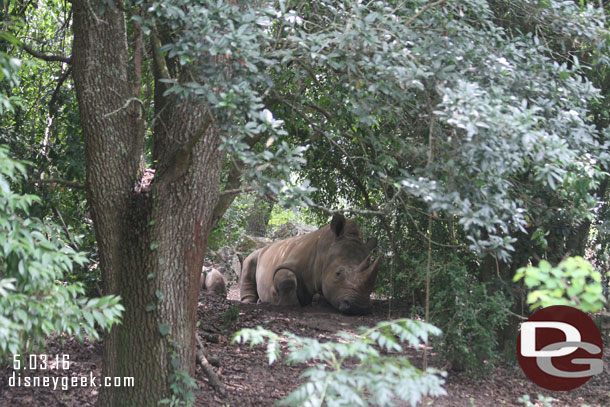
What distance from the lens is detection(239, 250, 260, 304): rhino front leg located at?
1302cm

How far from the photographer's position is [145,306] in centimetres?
514

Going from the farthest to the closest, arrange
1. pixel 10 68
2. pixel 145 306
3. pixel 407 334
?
pixel 145 306
pixel 10 68
pixel 407 334

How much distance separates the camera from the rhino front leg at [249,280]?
1302 centimetres

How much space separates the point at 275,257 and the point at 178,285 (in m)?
6.46

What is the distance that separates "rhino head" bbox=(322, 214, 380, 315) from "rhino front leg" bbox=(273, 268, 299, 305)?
613 millimetres

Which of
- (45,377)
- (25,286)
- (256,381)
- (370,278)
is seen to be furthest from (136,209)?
(370,278)

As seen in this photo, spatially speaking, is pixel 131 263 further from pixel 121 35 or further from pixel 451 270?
pixel 451 270

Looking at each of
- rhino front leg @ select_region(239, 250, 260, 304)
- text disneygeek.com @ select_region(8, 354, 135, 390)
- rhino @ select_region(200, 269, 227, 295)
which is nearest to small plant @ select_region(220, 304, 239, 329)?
text disneygeek.com @ select_region(8, 354, 135, 390)

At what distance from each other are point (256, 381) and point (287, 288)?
388 cm

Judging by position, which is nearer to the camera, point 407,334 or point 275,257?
point 407,334

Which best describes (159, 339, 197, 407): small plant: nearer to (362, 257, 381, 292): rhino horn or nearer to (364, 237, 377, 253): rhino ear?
(362, 257, 381, 292): rhino horn

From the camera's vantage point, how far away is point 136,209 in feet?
17.2

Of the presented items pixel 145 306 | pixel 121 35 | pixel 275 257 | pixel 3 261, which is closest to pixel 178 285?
pixel 145 306

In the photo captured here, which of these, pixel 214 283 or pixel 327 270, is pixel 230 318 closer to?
pixel 327 270
